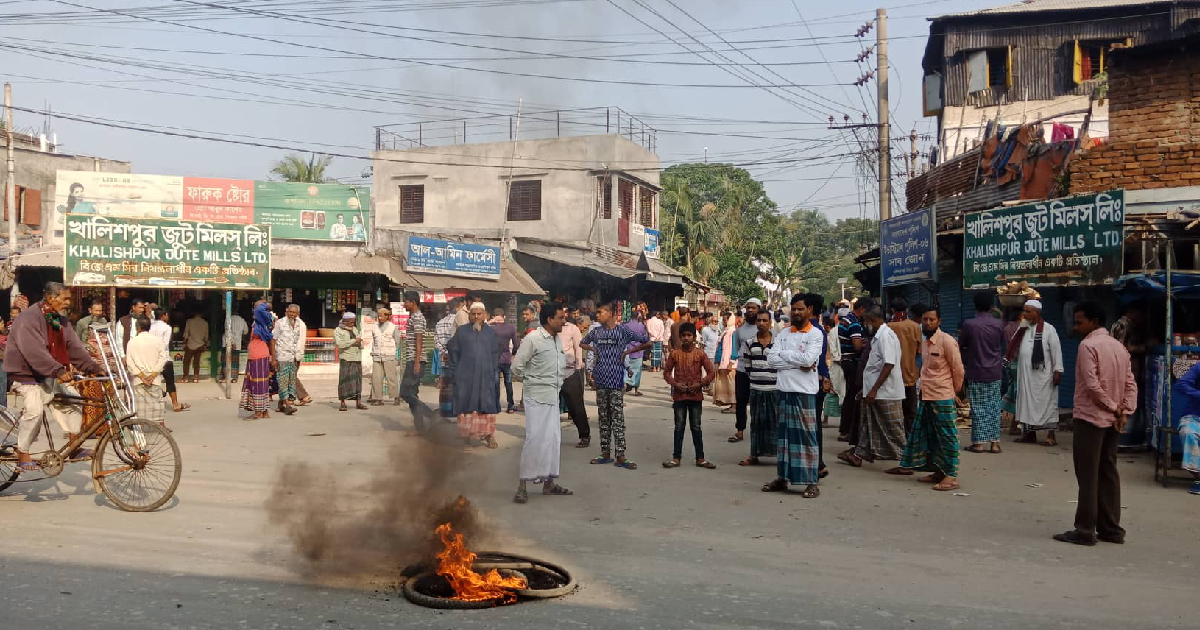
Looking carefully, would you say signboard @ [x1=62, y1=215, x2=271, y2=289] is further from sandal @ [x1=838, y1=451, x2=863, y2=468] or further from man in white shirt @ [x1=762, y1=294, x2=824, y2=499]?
man in white shirt @ [x1=762, y1=294, x2=824, y2=499]

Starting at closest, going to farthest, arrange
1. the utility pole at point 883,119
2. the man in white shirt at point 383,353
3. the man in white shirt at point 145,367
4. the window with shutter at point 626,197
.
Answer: the man in white shirt at point 145,367, the man in white shirt at point 383,353, the utility pole at point 883,119, the window with shutter at point 626,197

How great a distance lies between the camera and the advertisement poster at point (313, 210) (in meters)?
23.2

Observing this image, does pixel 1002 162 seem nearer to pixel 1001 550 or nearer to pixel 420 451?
pixel 1001 550

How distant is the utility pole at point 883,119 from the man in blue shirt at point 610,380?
12.8 metres

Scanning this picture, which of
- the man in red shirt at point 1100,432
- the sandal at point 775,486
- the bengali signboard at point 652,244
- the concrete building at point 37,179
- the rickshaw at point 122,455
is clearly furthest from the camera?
the bengali signboard at point 652,244

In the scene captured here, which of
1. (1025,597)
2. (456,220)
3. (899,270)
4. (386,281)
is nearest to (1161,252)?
(899,270)

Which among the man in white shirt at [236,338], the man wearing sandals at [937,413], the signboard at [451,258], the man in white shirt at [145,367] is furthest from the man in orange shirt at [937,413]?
the signboard at [451,258]

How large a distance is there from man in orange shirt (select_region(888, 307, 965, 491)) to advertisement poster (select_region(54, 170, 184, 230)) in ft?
65.7

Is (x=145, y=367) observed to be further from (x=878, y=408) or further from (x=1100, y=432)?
→ (x=1100, y=432)

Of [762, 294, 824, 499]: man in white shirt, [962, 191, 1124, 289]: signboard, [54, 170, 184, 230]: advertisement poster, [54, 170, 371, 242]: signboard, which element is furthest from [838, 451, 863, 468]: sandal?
[54, 170, 184, 230]: advertisement poster

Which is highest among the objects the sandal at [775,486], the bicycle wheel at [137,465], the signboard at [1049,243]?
the signboard at [1049,243]

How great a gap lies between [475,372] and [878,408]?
14.7ft

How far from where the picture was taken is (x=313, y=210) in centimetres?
2330

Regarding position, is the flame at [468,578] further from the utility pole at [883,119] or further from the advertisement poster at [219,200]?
the advertisement poster at [219,200]
